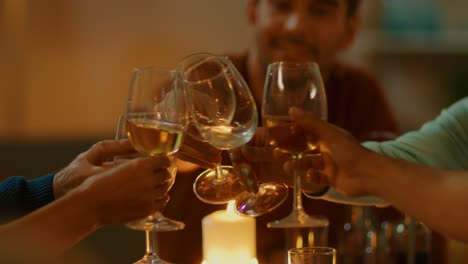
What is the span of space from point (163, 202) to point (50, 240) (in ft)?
0.60

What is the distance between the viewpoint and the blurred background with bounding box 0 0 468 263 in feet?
13.1

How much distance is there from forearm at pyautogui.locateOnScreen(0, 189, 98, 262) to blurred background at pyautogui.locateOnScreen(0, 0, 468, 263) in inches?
98.1

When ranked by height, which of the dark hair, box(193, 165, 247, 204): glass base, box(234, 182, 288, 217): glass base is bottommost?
box(234, 182, 288, 217): glass base

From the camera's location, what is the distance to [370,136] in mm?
2467

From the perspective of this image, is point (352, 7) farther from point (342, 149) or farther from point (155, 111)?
point (155, 111)

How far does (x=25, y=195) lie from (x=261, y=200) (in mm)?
402

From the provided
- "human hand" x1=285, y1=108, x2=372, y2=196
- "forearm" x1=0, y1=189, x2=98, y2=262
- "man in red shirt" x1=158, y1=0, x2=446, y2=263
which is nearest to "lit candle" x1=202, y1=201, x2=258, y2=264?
"human hand" x1=285, y1=108, x2=372, y2=196

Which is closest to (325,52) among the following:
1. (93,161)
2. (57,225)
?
(93,161)

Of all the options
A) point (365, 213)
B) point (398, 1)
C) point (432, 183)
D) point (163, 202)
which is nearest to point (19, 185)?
point (163, 202)

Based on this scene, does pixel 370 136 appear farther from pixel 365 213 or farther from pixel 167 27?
pixel 167 27

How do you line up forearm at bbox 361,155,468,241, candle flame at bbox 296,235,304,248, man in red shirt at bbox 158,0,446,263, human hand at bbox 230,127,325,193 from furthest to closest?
1. man in red shirt at bbox 158,0,446,263
2. candle flame at bbox 296,235,304,248
3. human hand at bbox 230,127,325,193
4. forearm at bbox 361,155,468,241

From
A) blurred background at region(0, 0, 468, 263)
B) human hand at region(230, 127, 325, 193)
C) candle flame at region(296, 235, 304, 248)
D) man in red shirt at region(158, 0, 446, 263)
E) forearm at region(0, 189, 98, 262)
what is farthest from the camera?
blurred background at region(0, 0, 468, 263)

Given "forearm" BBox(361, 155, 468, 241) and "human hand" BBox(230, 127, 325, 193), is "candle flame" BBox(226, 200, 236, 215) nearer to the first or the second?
"human hand" BBox(230, 127, 325, 193)

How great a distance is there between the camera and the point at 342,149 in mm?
1400
